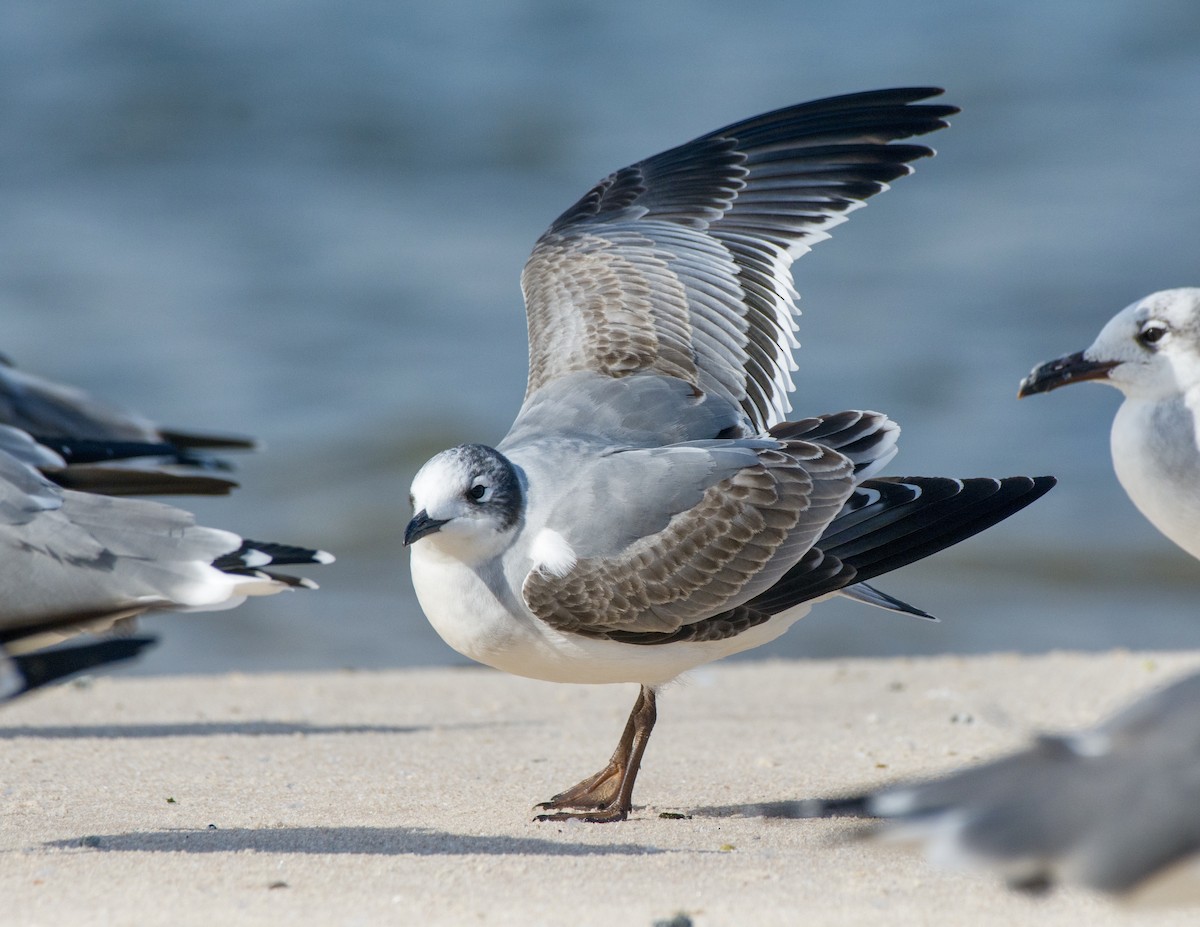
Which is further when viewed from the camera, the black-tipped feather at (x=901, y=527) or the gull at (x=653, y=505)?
the black-tipped feather at (x=901, y=527)

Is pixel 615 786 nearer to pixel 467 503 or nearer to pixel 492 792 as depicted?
pixel 492 792

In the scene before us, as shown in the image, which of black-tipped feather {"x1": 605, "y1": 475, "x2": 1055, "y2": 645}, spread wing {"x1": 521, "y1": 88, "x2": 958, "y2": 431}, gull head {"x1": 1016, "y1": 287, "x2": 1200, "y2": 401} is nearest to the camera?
gull head {"x1": 1016, "y1": 287, "x2": 1200, "y2": 401}

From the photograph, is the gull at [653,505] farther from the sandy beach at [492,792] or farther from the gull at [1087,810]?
the gull at [1087,810]

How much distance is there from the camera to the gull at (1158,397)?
3.91 meters

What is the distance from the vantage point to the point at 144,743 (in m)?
5.14

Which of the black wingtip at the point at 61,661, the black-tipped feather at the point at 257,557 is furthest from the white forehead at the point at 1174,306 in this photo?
the black wingtip at the point at 61,661

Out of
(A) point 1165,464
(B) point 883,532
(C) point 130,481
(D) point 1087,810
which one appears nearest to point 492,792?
(B) point 883,532

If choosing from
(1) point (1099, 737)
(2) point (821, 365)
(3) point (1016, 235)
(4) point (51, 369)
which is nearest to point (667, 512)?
(1) point (1099, 737)

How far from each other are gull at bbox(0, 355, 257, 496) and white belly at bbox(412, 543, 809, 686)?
103cm

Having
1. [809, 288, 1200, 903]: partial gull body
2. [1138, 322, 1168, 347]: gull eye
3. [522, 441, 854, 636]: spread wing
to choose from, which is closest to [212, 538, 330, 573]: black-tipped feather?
[522, 441, 854, 636]: spread wing

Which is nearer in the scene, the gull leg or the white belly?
the white belly

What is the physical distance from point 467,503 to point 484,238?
10.4 m

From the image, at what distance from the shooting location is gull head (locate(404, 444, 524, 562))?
4055mm

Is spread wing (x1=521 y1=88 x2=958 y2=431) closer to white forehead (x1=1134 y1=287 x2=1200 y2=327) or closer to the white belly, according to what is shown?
the white belly
